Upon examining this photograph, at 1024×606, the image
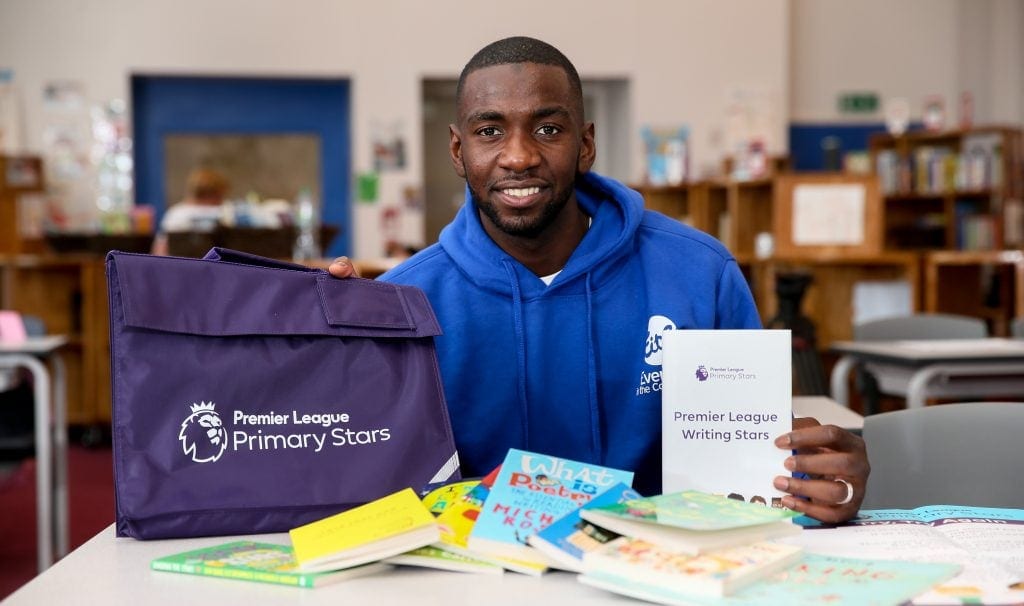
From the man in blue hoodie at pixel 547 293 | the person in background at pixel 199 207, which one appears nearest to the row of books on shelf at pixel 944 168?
the person in background at pixel 199 207

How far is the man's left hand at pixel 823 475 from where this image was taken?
1203mm

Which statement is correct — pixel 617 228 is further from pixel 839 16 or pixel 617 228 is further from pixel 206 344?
pixel 839 16

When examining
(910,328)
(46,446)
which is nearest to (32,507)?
(46,446)

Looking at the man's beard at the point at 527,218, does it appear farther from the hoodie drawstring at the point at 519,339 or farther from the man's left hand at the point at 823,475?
the man's left hand at the point at 823,475

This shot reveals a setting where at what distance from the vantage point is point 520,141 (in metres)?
1.54

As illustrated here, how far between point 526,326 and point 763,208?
4425mm

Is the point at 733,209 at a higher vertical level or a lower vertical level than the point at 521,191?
higher

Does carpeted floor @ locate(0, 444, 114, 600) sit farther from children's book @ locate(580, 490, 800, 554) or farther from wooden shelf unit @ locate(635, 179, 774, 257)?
wooden shelf unit @ locate(635, 179, 774, 257)

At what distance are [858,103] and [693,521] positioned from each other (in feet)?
29.3

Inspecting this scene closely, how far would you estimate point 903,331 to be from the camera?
390cm

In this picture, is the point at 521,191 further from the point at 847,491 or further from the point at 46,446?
the point at 46,446

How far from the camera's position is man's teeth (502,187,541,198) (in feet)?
5.16

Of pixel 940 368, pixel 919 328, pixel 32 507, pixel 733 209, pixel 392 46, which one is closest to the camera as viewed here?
pixel 940 368

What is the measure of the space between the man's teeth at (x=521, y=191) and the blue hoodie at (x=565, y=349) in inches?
4.4
